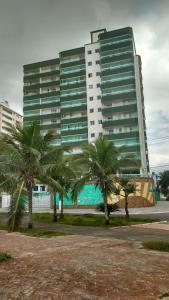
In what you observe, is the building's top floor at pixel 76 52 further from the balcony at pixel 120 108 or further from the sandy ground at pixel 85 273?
the sandy ground at pixel 85 273

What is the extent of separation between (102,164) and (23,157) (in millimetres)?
6487

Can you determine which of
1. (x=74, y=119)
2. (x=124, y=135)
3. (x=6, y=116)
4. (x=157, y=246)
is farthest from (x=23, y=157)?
(x=6, y=116)

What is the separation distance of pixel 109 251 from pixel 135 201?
38.2m

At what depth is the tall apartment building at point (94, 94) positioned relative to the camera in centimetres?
7294

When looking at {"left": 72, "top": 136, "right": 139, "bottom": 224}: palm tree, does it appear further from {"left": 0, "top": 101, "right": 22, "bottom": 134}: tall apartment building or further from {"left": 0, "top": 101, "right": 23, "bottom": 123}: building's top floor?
{"left": 0, "top": 101, "right": 23, "bottom": 123}: building's top floor

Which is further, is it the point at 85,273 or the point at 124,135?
the point at 124,135

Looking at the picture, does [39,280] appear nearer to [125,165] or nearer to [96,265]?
[96,265]

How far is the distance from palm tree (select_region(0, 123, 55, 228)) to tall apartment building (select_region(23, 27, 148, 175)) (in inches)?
1912

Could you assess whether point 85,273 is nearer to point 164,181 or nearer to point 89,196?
point 89,196

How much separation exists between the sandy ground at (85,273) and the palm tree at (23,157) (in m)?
9.06

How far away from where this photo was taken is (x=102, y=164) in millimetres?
23375

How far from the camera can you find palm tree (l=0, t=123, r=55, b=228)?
2028 cm

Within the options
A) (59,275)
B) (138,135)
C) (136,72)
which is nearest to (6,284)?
(59,275)

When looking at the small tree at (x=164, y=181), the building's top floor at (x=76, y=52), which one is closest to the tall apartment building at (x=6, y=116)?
the building's top floor at (x=76, y=52)
